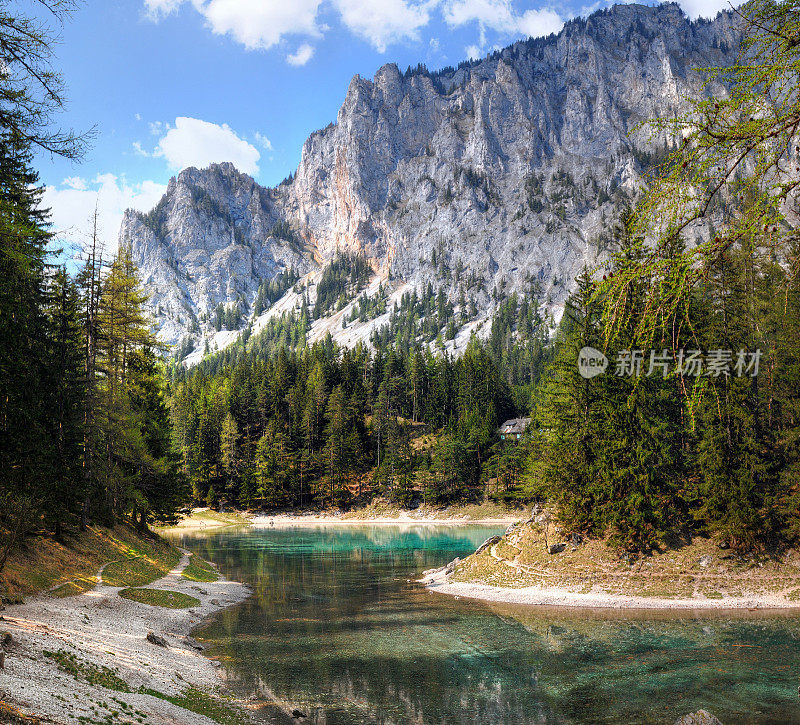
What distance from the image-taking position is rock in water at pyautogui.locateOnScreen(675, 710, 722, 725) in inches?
521

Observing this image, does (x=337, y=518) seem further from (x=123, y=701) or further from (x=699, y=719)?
(x=699, y=719)

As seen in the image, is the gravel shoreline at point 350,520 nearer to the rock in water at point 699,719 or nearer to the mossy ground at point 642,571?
the mossy ground at point 642,571

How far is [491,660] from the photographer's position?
20.6 metres

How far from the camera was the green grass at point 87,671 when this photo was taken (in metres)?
12.7

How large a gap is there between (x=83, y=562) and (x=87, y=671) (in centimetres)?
1782

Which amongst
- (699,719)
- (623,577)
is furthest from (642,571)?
(699,719)

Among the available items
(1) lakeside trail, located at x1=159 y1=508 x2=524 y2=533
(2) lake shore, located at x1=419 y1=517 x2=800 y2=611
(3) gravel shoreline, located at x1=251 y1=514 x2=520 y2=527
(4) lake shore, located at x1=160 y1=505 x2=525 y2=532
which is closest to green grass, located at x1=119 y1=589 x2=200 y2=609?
(2) lake shore, located at x1=419 y1=517 x2=800 y2=611

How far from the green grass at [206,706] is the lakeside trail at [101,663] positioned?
7 centimetres

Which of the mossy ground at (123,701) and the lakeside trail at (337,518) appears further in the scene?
the lakeside trail at (337,518)

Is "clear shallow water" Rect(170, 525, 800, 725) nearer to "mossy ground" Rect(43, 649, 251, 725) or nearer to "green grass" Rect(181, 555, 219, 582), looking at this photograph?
"mossy ground" Rect(43, 649, 251, 725)

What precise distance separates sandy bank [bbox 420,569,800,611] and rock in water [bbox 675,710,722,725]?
53.6 feet

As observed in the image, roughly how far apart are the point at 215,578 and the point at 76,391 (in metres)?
16.9

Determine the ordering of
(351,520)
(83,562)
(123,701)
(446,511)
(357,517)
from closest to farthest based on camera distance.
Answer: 1. (123,701)
2. (83,562)
3. (446,511)
4. (351,520)
5. (357,517)

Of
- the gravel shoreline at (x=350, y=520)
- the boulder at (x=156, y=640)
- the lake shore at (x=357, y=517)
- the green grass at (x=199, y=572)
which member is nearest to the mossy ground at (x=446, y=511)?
the lake shore at (x=357, y=517)
